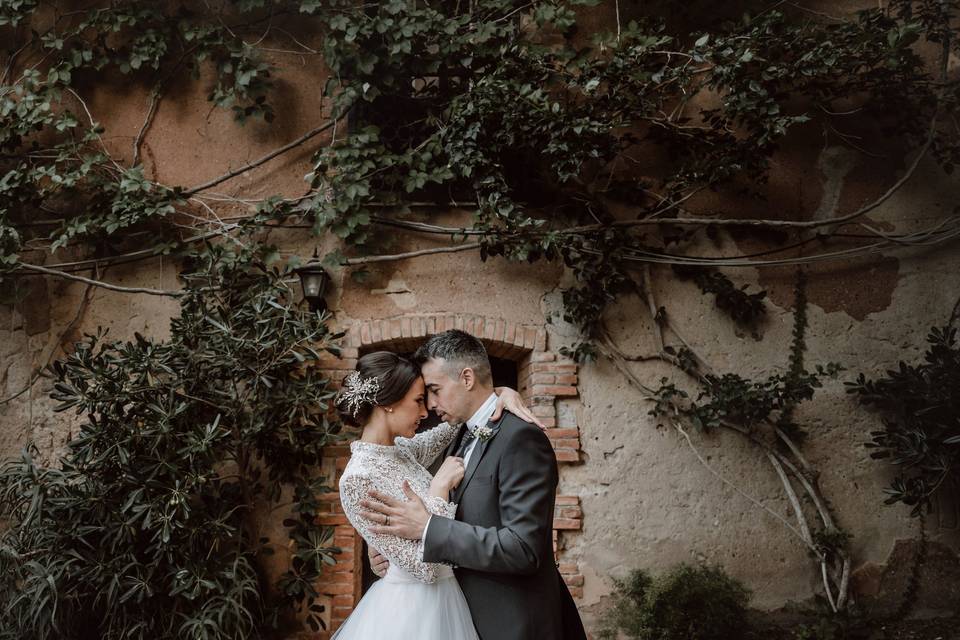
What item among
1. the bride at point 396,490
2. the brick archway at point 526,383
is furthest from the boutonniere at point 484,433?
the brick archway at point 526,383

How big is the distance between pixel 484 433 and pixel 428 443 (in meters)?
0.89

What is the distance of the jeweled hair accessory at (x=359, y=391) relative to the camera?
2.79m

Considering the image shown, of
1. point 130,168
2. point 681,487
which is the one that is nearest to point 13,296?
point 130,168

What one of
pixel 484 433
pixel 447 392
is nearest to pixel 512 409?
pixel 484 433

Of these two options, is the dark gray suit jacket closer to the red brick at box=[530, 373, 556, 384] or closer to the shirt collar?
the shirt collar

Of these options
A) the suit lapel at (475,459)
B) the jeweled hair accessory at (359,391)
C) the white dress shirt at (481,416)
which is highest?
the jeweled hair accessory at (359,391)

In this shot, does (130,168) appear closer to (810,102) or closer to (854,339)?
(810,102)

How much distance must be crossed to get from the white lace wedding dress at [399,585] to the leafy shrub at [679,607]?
7.17ft

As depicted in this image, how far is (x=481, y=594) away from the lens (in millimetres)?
2537

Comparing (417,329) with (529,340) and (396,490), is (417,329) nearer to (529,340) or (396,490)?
(529,340)

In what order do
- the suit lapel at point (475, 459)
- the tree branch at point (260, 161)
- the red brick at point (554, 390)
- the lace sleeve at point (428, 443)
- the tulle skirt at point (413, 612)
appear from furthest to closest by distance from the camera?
1. the tree branch at point (260, 161)
2. the red brick at point (554, 390)
3. the lace sleeve at point (428, 443)
4. the suit lapel at point (475, 459)
5. the tulle skirt at point (413, 612)

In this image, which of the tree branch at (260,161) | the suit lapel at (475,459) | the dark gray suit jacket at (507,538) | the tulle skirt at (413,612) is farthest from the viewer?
the tree branch at (260,161)

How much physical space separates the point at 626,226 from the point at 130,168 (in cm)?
365

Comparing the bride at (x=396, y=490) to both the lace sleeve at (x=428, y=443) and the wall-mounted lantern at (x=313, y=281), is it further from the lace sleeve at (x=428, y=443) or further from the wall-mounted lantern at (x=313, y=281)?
the wall-mounted lantern at (x=313, y=281)
